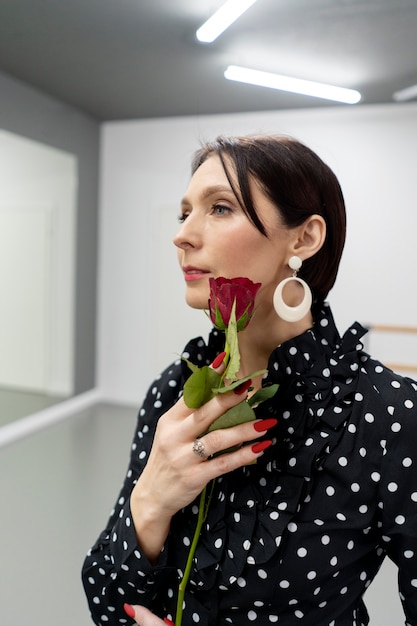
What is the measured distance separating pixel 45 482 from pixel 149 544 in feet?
10.4

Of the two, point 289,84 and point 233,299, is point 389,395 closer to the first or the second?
point 233,299

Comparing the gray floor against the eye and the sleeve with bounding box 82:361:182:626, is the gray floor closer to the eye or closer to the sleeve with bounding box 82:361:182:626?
the sleeve with bounding box 82:361:182:626

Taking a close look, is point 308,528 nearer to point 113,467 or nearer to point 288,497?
point 288,497

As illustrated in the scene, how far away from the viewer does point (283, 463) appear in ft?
2.57

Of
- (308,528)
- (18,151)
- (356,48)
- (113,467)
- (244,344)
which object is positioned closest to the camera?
(308,528)

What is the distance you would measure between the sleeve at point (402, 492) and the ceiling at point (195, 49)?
2.69 m

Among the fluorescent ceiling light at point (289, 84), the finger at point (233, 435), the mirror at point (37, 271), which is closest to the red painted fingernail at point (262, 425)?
the finger at point (233, 435)

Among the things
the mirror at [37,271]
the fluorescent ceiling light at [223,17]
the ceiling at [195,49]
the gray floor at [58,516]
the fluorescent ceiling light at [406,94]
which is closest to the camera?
the gray floor at [58,516]

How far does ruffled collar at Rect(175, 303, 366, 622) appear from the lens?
752mm

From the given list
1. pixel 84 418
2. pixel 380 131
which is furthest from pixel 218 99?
pixel 84 418

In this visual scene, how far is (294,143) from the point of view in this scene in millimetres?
821

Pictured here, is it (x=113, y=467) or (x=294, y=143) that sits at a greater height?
(x=294, y=143)

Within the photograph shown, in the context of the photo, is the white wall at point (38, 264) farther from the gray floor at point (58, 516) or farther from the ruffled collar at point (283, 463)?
the ruffled collar at point (283, 463)

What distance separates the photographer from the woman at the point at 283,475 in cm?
75
